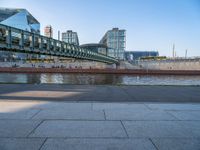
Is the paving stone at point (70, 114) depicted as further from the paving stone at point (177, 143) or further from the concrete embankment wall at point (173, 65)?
the concrete embankment wall at point (173, 65)

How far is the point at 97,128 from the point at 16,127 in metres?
2.00

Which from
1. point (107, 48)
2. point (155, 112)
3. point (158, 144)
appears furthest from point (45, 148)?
Answer: point (107, 48)

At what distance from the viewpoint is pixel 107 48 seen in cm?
15938

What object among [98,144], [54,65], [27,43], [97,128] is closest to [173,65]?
[54,65]

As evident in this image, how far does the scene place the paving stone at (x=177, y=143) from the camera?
4.19 metres

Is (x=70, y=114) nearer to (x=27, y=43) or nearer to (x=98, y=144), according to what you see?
(x=98, y=144)

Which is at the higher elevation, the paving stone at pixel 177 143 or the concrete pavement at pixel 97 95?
the paving stone at pixel 177 143

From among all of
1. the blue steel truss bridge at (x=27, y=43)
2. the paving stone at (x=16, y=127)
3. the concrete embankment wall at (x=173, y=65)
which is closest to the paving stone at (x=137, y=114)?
the paving stone at (x=16, y=127)

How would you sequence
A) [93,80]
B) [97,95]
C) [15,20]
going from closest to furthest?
[97,95]
[93,80]
[15,20]

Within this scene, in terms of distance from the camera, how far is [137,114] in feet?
23.1

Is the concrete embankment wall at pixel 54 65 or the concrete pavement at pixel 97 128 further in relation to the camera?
the concrete embankment wall at pixel 54 65

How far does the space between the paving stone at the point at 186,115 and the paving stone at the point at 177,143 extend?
2.11 metres

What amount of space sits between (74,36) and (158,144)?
7375 inches

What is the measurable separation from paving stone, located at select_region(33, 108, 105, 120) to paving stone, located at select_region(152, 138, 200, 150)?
225cm
